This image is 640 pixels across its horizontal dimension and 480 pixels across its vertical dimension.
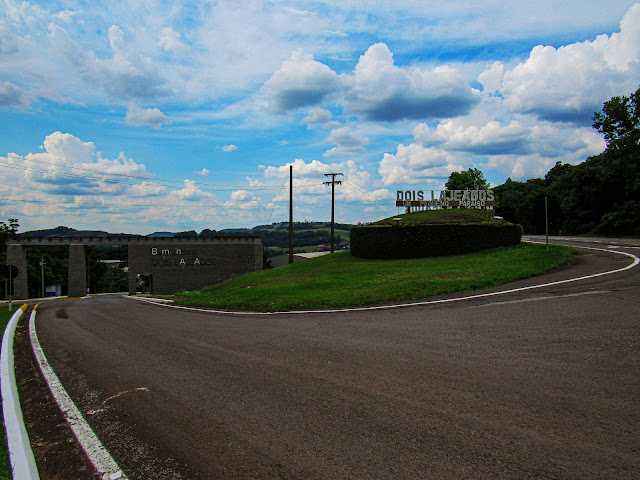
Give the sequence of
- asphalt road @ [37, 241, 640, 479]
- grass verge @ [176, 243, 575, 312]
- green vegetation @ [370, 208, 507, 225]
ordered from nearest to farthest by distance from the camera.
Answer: asphalt road @ [37, 241, 640, 479], grass verge @ [176, 243, 575, 312], green vegetation @ [370, 208, 507, 225]

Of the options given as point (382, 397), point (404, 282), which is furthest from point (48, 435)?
point (404, 282)

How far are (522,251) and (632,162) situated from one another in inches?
1658

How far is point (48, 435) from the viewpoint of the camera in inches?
180

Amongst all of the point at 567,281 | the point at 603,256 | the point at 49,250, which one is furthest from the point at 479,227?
the point at 49,250

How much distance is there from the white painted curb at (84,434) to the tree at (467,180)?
68.0 meters

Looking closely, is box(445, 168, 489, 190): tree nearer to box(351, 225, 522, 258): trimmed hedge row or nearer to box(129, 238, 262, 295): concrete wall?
box(129, 238, 262, 295): concrete wall

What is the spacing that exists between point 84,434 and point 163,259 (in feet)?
170

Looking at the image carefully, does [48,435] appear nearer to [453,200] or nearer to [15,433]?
[15,433]

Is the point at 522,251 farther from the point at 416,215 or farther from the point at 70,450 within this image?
the point at 70,450

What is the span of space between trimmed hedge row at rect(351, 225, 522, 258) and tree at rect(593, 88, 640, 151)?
36.2 metres

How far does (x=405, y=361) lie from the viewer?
21.0ft

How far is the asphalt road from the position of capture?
3.60 metres

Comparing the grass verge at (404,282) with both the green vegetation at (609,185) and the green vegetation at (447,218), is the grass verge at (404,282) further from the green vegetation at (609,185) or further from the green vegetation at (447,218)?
the green vegetation at (609,185)

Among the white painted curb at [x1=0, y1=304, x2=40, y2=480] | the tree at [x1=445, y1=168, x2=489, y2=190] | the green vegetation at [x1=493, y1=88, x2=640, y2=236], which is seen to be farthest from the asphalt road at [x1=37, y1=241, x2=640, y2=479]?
the tree at [x1=445, y1=168, x2=489, y2=190]
